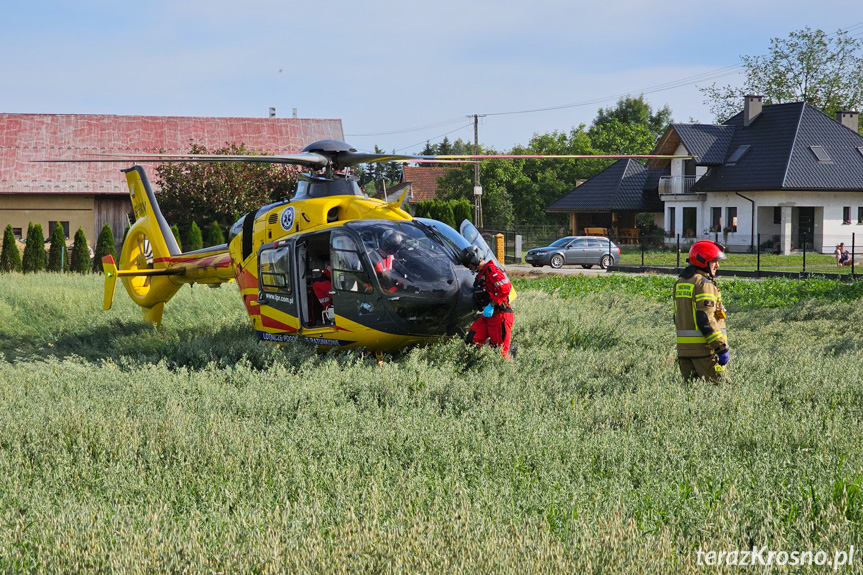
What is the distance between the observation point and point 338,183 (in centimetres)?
1148

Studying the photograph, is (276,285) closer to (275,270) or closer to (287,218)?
(275,270)

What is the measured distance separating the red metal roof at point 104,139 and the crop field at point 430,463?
30.9 m

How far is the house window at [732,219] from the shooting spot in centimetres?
4200

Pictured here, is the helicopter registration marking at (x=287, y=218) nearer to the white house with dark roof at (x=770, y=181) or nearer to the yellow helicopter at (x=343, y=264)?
the yellow helicopter at (x=343, y=264)

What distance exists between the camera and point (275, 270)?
438 inches

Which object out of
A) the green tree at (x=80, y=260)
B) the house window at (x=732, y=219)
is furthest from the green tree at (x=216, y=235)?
the house window at (x=732, y=219)

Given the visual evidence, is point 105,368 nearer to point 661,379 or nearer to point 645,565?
point 661,379

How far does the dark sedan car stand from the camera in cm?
3512

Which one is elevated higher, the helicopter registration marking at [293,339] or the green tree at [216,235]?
the green tree at [216,235]

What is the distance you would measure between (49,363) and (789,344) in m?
9.73

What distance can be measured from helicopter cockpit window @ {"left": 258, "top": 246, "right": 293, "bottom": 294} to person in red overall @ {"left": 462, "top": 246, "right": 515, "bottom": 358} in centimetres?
260

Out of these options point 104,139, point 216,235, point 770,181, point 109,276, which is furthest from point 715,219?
point 109,276

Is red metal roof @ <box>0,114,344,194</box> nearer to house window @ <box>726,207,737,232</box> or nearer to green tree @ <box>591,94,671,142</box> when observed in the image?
house window @ <box>726,207,737,232</box>

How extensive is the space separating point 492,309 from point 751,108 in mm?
40251
